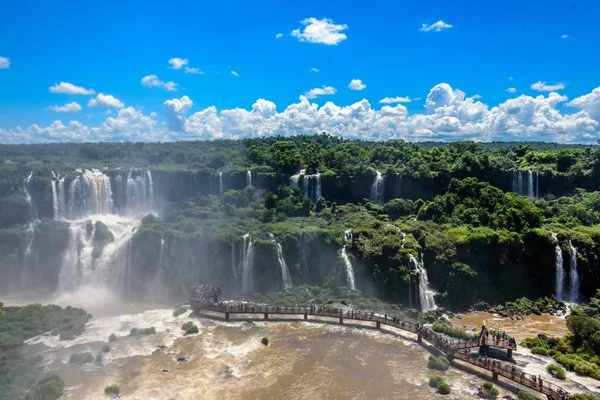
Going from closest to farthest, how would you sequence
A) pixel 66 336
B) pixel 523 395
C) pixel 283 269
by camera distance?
pixel 523 395 < pixel 66 336 < pixel 283 269

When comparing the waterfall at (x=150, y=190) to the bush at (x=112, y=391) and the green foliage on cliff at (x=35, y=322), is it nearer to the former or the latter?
the green foliage on cliff at (x=35, y=322)

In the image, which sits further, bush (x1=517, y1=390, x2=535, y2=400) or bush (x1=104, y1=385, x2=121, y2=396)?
bush (x1=104, y1=385, x2=121, y2=396)

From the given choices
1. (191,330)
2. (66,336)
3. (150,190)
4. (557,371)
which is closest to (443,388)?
(557,371)

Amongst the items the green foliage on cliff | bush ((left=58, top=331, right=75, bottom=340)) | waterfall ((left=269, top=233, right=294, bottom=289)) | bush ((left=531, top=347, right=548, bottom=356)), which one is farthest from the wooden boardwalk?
bush ((left=58, top=331, right=75, bottom=340))

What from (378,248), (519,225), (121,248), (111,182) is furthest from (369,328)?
(111,182)

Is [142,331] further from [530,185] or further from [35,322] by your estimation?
[530,185]

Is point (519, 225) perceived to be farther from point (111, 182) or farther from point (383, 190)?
point (111, 182)

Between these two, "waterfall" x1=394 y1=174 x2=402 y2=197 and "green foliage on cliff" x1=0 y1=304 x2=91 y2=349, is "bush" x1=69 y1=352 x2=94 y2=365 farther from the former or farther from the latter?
"waterfall" x1=394 y1=174 x2=402 y2=197
